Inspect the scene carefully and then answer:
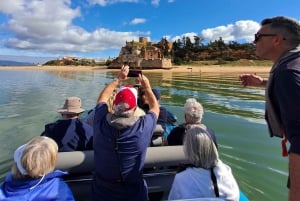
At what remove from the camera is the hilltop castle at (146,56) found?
2485 inches

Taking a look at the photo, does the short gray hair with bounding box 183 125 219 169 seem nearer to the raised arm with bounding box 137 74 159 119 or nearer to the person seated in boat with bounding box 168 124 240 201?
the person seated in boat with bounding box 168 124 240 201

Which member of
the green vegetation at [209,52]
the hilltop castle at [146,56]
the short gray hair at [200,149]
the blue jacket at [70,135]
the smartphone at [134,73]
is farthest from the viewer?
the green vegetation at [209,52]

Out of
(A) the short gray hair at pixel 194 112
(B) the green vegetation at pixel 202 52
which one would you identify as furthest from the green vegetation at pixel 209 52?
(A) the short gray hair at pixel 194 112

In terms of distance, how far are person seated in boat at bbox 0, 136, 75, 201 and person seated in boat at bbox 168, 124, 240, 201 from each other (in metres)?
1.05

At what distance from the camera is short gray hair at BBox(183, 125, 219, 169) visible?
2666 mm

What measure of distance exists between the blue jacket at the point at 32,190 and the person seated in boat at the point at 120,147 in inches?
19.4

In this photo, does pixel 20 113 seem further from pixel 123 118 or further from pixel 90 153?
pixel 123 118

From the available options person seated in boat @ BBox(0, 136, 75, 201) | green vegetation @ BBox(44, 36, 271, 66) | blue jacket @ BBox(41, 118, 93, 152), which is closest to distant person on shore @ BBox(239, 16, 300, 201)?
person seated in boat @ BBox(0, 136, 75, 201)

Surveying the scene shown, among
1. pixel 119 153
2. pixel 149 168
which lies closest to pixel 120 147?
pixel 119 153

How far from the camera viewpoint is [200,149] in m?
2.69

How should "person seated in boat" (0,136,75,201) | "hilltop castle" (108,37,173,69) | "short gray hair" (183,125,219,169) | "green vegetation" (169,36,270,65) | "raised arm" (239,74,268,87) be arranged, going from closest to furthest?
"person seated in boat" (0,136,75,201) < "short gray hair" (183,125,219,169) < "raised arm" (239,74,268,87) < "hilltop castle" (108,37,173,69) < "green vegetation" (169,36,270,65)

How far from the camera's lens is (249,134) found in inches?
352

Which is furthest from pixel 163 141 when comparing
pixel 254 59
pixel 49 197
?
pixel 254 59

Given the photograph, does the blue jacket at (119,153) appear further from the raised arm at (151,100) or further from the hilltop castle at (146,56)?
the hilltop castle at (146,56)
